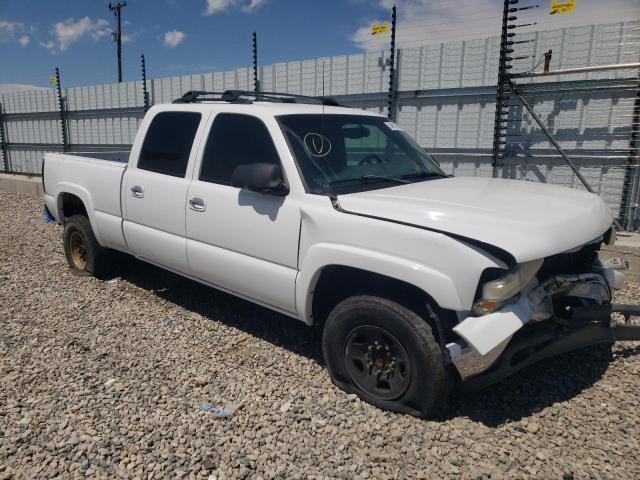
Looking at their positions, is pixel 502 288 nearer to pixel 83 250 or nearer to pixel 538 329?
pixel 538 329

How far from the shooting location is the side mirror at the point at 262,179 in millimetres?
3307

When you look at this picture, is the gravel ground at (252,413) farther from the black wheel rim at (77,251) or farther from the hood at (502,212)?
the black wheel rim at (77,251)

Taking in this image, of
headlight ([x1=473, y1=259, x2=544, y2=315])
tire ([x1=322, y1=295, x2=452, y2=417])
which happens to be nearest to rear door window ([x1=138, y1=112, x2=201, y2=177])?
tire ([x1=322, y1=295, x2=452, y2=417])

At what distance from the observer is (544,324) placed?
3039mm

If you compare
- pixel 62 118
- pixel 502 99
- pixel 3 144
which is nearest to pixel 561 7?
pixel 502 99

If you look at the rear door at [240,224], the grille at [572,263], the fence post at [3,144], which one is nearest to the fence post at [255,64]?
the rear door at [240,224]

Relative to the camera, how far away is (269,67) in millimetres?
10312

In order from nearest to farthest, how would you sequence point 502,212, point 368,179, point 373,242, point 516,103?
1. point 502,212
2. point 373,242
3. point 368,179
4. point 516,103

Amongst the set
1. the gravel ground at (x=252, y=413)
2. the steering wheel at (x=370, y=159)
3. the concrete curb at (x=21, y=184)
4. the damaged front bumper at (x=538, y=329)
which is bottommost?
the gravel ground at (x=252, y=413)

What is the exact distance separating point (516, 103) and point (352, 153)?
471 cm

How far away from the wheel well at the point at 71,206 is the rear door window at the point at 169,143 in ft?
4.97

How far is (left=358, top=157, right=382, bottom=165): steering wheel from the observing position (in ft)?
12.6

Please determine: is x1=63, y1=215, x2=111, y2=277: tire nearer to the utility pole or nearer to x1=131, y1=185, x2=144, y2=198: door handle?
x1=131, y1=185, x2=144, y2=198: door handle

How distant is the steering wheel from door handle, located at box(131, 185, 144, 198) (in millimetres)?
2089
